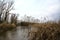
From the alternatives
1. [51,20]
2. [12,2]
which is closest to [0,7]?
[12,2]

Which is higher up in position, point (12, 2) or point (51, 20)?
point (12, 2)

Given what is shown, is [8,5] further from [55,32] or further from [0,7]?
[55,32]

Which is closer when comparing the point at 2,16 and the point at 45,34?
the point at 45,34

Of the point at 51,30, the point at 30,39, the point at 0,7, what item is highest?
the point at 0,7

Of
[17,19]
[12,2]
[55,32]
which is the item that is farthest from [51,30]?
[12,2]

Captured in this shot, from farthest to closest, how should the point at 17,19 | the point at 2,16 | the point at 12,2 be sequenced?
the point at 12,2, the point at 2,16, the point at 17,19

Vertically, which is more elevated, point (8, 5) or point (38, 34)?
point (8, 5)

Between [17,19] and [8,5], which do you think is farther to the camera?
[8,5]

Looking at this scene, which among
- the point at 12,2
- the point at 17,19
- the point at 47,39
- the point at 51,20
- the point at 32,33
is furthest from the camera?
the point at 12,2

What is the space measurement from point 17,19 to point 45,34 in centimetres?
2018

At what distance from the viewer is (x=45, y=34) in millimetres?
6336

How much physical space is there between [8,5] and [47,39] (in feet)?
82.7

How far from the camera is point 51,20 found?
A: 895 centimetres

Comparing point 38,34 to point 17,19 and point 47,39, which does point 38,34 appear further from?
point 17,19
